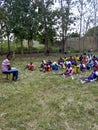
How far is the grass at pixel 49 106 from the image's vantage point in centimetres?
564

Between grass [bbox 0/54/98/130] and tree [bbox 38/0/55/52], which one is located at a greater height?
tree [bbox 38/0/55/52]

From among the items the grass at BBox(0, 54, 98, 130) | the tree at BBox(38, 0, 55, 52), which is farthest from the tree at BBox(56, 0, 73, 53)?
the grass at BBox(0, 54, 98, 130)

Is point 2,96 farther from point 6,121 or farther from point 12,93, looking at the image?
point 6,121

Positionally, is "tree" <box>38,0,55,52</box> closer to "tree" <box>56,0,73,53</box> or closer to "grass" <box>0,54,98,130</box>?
"tree" <box>56,0,73,53</box>

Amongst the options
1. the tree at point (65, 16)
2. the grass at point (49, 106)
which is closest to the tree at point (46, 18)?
the tree at point (65, 16)

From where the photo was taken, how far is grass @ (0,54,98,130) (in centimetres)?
564

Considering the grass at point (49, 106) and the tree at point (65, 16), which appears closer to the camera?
the grass at point (49, 106)

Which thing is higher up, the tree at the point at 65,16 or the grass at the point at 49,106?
the tree at the point at 65,16

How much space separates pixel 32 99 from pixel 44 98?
16.3 inches

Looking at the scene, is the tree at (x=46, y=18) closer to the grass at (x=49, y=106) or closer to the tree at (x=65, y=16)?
the tree at (x=65, y=16)

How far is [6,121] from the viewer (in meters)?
5.85

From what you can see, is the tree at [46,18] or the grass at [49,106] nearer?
the grass at [49,106]

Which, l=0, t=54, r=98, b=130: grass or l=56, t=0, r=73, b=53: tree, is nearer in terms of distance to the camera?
l=0, t=54, r=98, b=130: grass

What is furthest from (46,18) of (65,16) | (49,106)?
(49,106)
